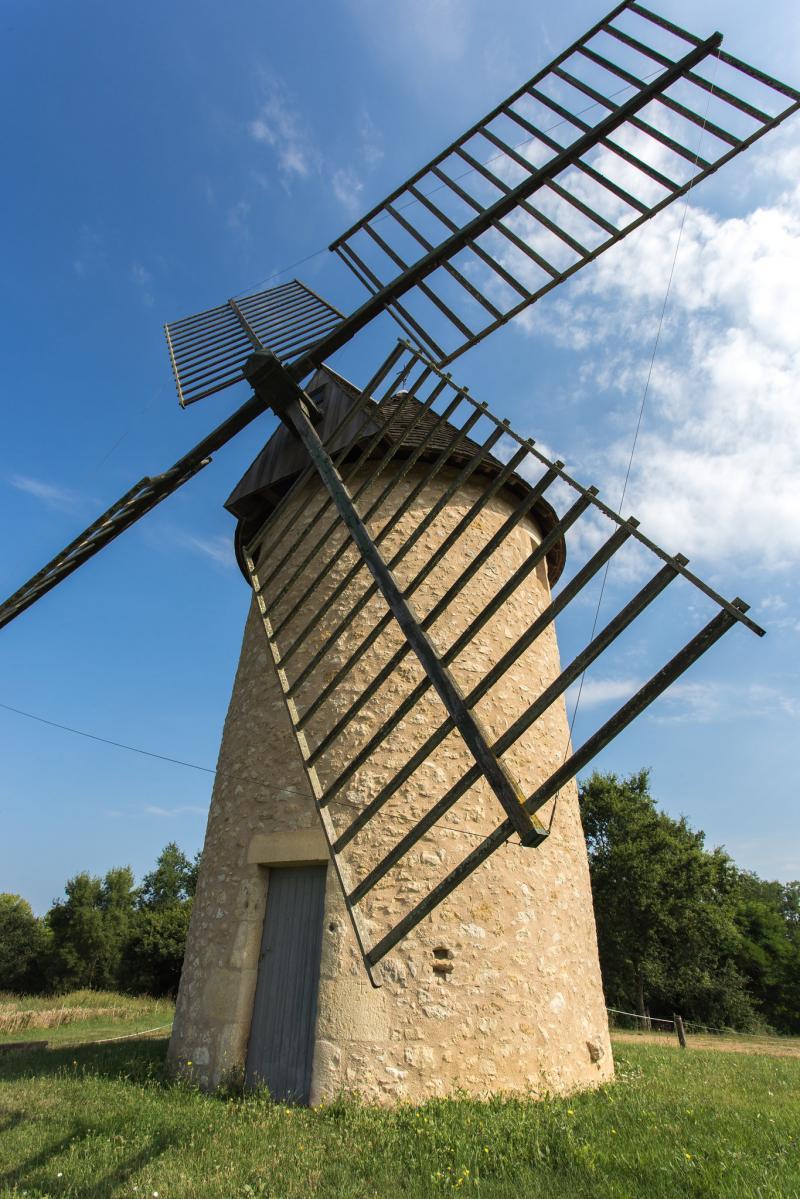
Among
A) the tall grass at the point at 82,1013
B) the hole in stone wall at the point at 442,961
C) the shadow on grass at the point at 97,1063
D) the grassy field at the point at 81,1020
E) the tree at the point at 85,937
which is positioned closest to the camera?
the hole in stone wall at the point at 442,961

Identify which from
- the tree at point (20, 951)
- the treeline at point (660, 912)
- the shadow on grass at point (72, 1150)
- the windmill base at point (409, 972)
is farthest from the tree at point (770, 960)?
the tree at point (20, 951)

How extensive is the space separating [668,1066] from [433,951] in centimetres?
430

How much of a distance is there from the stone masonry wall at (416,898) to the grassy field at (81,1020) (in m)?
6.58

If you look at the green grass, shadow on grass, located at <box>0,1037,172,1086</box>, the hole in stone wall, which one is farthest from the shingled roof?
shadow on grass, located at <box>0,1037,172,1086</box>

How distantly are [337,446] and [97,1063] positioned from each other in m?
6.40

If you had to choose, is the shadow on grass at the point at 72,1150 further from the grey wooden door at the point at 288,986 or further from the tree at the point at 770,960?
the tree at the point at 770,960

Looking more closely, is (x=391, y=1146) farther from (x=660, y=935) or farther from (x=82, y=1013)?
(x=660, y=935)

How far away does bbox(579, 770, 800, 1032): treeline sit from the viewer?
1931 centimetres

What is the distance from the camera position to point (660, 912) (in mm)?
19172

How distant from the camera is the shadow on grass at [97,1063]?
5.48 m

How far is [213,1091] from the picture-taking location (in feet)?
16.4

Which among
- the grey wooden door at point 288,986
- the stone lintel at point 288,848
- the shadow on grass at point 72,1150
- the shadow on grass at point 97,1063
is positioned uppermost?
the stone lintel at point 288,848

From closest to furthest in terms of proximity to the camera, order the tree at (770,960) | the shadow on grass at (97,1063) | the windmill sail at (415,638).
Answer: the windmill sail at (415,638) < the shadow on grass at (97,1063) < the tree at (770,960)

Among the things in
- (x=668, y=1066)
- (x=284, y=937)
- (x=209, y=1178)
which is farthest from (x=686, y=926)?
(x=209, y=1178)
